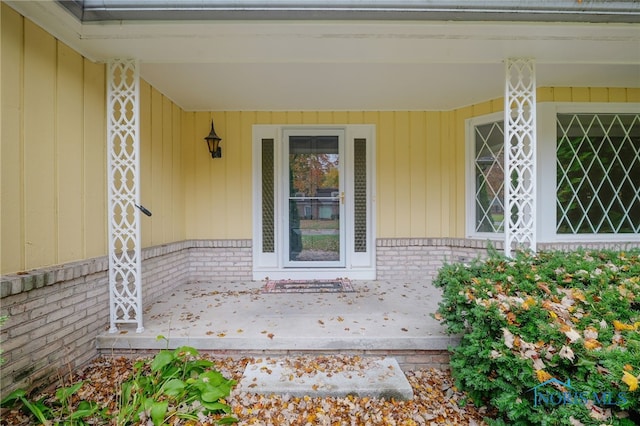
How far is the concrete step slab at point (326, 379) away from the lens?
2.10 metres

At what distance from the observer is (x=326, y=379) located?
7.27 ft

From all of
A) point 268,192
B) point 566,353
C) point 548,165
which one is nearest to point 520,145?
point 548,165

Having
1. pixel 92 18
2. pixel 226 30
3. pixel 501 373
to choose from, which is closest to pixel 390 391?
pixel 501 373

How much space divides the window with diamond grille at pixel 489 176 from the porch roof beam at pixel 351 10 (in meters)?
1.91

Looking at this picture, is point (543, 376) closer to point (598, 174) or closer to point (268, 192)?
point (598, 174)

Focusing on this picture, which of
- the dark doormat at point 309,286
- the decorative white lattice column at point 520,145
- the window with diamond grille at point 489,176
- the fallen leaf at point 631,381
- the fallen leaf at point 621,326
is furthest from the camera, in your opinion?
the window with diamond grille at point 489,176

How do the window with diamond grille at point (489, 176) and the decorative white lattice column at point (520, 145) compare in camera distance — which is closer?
the decorative white lattice column at point (520, 145)

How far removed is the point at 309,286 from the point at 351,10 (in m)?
3.09

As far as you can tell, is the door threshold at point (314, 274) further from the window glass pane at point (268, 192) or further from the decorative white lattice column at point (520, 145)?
the decorative white lattice column at point (520, 145)

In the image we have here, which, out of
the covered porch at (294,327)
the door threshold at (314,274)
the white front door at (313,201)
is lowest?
the covered porch at (294,327)

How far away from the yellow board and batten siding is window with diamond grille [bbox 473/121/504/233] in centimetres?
20


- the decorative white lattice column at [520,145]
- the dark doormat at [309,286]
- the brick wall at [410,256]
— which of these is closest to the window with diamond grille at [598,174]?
the decorative white lattice column at [520,145]

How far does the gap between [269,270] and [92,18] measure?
3.29 metres

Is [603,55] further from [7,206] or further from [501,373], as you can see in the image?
[7,206]
